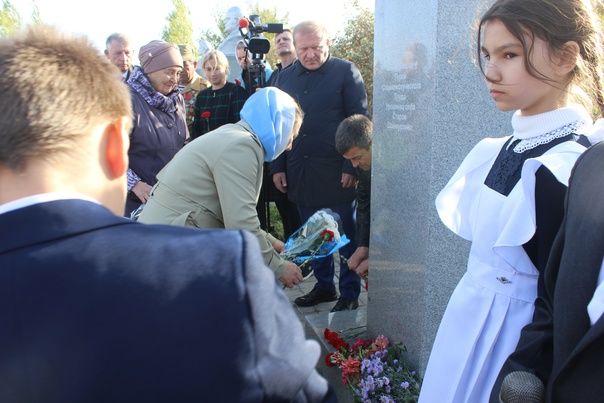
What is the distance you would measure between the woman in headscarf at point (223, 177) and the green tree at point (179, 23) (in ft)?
72.5

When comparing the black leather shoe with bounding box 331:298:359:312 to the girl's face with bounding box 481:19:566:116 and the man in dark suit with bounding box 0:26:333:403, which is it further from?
the man in dark suit with bounding box 0:26:333:403

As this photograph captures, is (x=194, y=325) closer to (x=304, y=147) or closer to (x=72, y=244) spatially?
(x=72, y=244)

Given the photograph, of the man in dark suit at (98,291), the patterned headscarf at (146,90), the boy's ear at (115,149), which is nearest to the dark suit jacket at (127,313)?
the man in dark suit at (98,291)

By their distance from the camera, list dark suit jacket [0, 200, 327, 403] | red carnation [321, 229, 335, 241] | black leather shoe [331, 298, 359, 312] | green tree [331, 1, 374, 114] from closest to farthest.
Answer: dark suit jacket [0, 200, 327, 403] < red carnation [321, 229, 335, 241] < black leather shoe [331, 298, 359, 312] < green tree [331, 1, 374, 114]

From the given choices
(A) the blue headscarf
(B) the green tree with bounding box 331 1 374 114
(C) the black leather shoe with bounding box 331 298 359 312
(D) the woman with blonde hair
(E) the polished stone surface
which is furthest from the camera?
(B) the green tree with bounding box 331 1 374 114

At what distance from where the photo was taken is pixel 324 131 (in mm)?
4176

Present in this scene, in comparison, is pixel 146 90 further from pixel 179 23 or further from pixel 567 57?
pixel 179 23

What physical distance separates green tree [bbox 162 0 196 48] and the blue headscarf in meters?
22.0

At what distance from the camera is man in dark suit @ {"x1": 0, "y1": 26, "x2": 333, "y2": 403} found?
0.76m

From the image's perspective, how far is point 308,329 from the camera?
3678 millimetres

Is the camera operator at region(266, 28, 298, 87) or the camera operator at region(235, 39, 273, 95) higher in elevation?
the camera operator at region(266, 28, 298, 87)

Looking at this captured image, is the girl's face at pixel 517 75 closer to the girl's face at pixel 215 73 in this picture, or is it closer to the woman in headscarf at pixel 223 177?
the woman in headscarf at pixel 223 177

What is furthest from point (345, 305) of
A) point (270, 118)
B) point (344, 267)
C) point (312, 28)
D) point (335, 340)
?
point (312, 28)

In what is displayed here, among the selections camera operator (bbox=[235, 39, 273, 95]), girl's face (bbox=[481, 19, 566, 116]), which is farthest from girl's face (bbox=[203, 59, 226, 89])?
girl's face (bbox=[481, 19, 566, 116])
